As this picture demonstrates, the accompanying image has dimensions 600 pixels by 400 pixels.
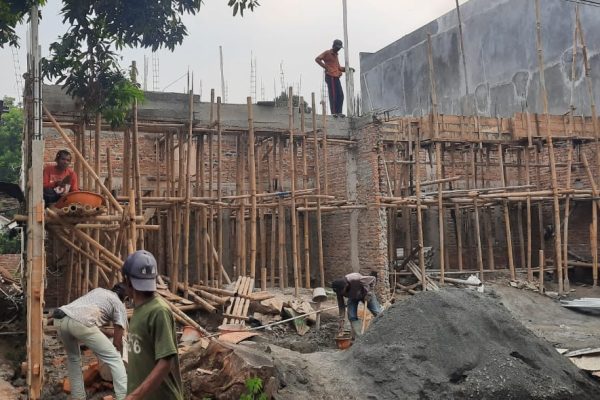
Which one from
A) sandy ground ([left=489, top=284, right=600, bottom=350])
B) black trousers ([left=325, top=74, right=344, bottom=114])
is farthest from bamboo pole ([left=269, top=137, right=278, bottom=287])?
sandy ground ([left=489, top=284, right=600, bottom=350])

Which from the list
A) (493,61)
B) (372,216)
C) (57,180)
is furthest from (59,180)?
(493,61)

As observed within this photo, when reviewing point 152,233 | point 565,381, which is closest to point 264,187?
A: point 152,233

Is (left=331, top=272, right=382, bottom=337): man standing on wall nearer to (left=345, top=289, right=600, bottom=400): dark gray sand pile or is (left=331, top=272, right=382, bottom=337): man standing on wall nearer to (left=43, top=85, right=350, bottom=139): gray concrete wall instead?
(left=345, top=289, right=600, bottom=400): dark gray sand pile

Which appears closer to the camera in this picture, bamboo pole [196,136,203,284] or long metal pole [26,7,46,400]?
long metal pole [26,7,46,400]

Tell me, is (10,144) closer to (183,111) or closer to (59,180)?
(183,111)

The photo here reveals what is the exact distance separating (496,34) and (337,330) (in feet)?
57.5

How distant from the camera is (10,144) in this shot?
25.4m

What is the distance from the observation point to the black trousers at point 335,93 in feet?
49.7

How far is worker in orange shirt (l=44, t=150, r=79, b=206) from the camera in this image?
905 centimetres

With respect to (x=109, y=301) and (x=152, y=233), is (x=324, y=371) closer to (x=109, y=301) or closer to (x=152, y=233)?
(x=109, y=301)

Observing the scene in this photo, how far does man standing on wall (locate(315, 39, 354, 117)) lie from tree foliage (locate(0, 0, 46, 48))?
7.83 metres

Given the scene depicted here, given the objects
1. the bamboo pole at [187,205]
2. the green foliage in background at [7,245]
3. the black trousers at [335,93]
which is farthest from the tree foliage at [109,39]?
the green foliage in background at [7,245]

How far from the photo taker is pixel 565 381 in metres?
8.90

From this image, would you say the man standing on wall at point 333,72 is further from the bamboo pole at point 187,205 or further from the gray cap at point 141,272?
the gray cap at point 141,272
